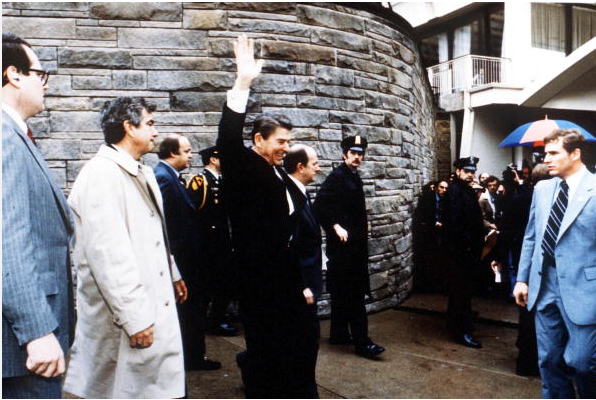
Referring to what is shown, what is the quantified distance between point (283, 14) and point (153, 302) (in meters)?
4.10

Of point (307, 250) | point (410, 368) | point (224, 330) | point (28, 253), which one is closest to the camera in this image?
point (28, 253)

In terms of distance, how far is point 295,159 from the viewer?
143 inches

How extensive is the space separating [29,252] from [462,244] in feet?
14.8

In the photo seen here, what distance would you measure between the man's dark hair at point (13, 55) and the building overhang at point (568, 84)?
15.0m

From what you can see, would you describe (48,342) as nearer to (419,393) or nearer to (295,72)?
(419,393)

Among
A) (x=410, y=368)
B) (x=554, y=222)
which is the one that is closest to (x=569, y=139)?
(x=554, y=222)

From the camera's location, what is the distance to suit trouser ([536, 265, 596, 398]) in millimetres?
3016

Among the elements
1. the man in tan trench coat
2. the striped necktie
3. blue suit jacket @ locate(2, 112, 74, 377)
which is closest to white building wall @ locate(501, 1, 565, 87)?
the striped necktie

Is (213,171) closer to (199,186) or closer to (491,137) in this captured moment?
(199,186)

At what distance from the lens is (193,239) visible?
4125 millimetres

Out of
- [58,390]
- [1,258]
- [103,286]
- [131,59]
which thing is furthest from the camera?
[131,59]

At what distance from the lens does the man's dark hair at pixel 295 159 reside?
143 inches

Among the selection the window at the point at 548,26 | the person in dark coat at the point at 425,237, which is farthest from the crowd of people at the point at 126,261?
the window at the point at 548,26

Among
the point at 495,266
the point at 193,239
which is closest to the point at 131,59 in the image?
the point at 193,239
